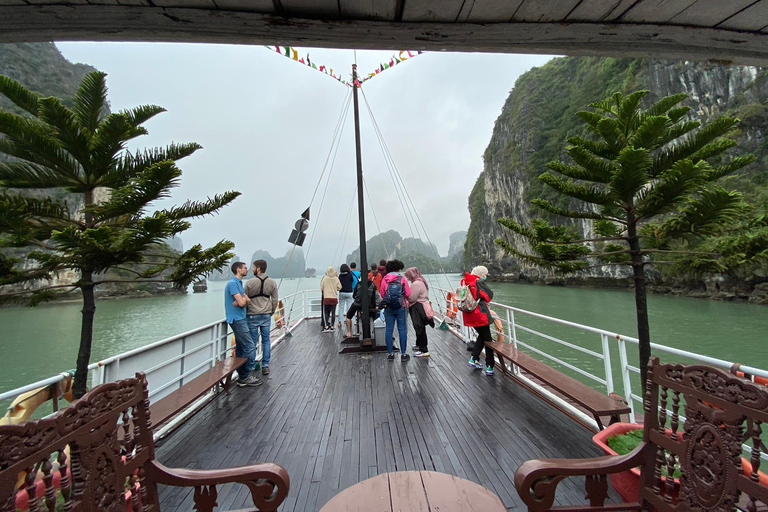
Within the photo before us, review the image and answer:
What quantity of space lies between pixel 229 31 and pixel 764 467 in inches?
339

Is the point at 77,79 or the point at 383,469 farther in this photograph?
the point at 77,79

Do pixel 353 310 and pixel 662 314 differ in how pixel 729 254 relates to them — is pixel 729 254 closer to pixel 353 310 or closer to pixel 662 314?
pixel 353 310

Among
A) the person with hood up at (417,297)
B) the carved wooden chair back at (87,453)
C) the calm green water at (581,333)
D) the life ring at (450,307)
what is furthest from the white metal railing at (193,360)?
the calm green water at (581,333)

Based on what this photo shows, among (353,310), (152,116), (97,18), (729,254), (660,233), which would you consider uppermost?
(152,116)

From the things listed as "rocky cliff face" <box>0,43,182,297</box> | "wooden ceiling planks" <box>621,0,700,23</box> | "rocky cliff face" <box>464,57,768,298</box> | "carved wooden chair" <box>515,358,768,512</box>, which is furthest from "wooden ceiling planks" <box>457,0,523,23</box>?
"rocky cliff face" <box>0,43,182,297</box>

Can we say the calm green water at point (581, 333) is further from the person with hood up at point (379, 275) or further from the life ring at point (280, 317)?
the life ring at point (280, 317)

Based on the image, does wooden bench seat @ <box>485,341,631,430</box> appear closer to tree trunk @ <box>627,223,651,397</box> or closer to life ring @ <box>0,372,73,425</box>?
tree trunk @ <box>627,223,651,397</box>

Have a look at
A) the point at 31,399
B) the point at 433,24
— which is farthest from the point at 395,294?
the point at 433,24

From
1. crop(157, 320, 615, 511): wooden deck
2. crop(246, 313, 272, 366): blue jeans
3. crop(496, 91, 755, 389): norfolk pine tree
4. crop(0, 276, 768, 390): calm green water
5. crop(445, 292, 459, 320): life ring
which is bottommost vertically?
crop(0, 276, 768, 390): calm green water

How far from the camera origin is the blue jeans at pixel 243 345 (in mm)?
3686

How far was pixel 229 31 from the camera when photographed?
0.96 metres

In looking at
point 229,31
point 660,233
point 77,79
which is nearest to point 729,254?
point 660,233

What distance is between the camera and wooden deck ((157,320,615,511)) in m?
2.07

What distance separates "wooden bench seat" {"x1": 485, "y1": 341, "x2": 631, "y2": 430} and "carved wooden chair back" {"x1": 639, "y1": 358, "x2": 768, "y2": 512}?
1095 mm
